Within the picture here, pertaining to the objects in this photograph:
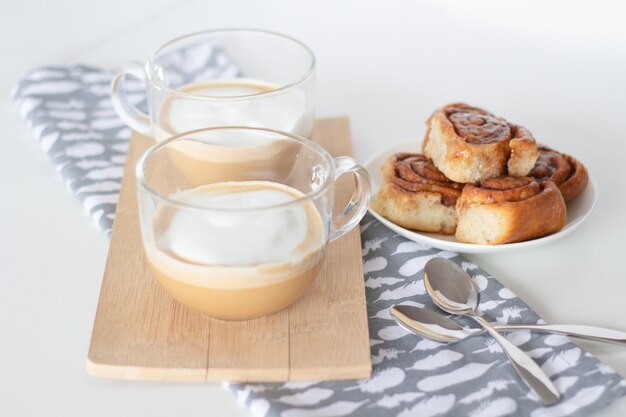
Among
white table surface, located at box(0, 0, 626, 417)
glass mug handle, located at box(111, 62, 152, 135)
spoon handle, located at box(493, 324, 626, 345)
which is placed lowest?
white table surface, located at box(0, 0, 626, 417)

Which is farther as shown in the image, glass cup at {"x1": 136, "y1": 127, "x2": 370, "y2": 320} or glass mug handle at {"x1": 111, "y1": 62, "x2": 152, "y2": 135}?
glass mug handle at {"x1": 111, "y1": 62, "x2": 152, "y2": 135}

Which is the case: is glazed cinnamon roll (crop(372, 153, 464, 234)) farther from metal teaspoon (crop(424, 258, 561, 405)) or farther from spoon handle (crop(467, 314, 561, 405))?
spoon handle (crop(467, 314, 561, 405))

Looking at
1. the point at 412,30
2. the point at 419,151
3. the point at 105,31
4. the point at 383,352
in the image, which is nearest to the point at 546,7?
the point at 412,30

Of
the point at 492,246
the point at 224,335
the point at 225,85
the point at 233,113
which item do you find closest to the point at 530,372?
the point at 492,246

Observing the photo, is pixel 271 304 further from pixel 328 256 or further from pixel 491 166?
pixel 491 166

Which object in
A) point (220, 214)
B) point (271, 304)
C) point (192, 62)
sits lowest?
point (192, 62)

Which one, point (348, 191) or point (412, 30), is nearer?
point (348, 191)

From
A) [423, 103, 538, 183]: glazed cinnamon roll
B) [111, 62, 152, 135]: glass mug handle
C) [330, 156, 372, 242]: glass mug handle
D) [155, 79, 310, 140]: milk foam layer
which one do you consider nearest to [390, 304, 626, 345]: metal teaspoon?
[330, 156, 372, 242]: glass mug handle

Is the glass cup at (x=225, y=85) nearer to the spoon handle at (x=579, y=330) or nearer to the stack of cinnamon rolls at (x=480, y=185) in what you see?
the stack of cinnamon rolls at (x=480, y=185)
